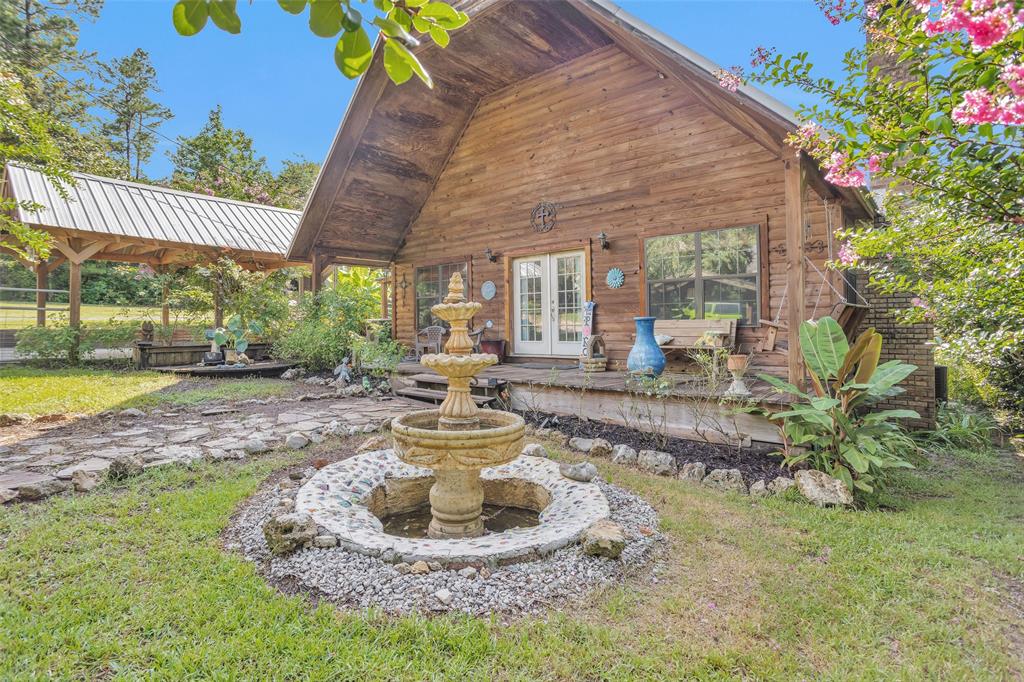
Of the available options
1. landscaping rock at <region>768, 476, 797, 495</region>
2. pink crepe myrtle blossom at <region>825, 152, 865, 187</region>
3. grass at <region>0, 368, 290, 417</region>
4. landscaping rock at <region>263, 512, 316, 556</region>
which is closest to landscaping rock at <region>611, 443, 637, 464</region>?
landscaping rock at <region>768, 476, 797, 495</region>

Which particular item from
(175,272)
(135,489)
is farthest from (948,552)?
(175,272)

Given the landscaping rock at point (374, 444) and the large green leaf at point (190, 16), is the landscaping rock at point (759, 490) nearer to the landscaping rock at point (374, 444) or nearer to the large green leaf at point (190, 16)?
the landscaping rock at point (374, 444)

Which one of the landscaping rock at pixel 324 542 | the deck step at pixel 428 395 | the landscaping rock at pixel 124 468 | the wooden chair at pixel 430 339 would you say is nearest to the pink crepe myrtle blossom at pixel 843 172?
the landscaping rock at pixel 324 542

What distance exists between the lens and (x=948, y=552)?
2.85 m

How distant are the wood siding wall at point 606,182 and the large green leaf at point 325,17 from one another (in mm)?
6158

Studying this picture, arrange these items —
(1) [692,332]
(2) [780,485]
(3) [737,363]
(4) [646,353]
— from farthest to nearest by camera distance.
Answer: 1. (1) [692,332]
2. (4) [646,353]
3. (3) [737,363]
4. (2) [780,485]

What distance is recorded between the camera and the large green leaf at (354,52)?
0.93 m

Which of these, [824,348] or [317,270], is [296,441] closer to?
[824,348]

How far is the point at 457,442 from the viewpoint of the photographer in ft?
9.25

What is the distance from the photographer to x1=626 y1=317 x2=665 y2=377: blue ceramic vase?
5.93 metres

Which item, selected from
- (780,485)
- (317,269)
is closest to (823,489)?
(780,485)

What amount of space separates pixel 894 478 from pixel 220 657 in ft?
16.8

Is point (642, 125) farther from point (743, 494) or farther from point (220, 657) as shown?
point (220, 657)

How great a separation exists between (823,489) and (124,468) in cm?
532
